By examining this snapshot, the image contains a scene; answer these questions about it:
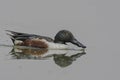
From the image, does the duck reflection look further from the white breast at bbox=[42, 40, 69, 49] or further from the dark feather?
the dark feather

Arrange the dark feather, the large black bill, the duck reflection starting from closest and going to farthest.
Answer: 1. the duck reflection
2. the large black bill
3. the dark feather

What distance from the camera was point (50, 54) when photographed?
1745 centimetres

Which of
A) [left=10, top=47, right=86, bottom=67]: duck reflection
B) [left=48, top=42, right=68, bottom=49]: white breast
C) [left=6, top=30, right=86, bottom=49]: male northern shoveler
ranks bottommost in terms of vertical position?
[left=10, top=47, right=86, bottom=67]: duck reflection

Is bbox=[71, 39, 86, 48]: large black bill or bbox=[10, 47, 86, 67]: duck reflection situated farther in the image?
bbox=[71, 39, 86, 48]: large black bill

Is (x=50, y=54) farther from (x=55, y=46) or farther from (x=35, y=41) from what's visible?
(x=35, y=41)

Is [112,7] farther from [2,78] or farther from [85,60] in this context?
[2,78]

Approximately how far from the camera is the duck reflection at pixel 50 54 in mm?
16688

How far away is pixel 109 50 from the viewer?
17891 millimetres

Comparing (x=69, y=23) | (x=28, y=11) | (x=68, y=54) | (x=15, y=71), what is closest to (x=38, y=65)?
(x=15, y=71)

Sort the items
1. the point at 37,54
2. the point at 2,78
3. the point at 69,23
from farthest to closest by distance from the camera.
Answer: the point at 69,23 → the point at 37,54 → the point at 2,78

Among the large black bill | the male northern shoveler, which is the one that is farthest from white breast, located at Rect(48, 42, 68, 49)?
the large black bill

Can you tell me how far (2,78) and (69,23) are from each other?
27.6ft

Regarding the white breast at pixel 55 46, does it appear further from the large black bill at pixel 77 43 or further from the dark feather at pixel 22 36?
the large black bill at pixel 77 43

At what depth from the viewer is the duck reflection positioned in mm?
16688
